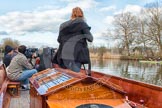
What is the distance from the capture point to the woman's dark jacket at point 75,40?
532 centimetres

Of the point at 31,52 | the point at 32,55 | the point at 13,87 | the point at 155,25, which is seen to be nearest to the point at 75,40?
the point at 13,87

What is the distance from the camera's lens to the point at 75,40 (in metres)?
5.45

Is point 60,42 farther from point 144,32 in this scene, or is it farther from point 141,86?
point 144,32

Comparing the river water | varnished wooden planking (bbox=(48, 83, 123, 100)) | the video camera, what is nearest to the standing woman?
varnished wooden planking (bbox=(48, 83, 123, 100))

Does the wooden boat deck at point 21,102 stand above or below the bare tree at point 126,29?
below

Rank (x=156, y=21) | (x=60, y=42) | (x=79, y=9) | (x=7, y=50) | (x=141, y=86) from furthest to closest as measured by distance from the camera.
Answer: (x=156, y=21)
(x=7, y=50)
(x=60, y=42)
(x=79, y=9)
(x=141, y=86)

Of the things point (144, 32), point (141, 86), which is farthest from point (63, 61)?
point (144, 32)

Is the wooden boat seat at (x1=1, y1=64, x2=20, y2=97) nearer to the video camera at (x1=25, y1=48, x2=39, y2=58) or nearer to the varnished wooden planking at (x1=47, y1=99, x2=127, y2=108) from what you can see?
the video camera at (x1=25, y1=48, x2=39, y2=58)

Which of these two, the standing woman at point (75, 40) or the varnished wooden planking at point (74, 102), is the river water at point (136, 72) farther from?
the varnished wooden planking at point (74, 102)

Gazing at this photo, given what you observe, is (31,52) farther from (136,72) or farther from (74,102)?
(136,72)

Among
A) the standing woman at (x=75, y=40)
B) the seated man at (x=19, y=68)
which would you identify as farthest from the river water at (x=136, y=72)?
the standing woman at (x=75, y=40)

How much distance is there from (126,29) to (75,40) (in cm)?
5920

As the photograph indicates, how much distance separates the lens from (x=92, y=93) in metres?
3.21

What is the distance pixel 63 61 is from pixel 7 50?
4.91m
